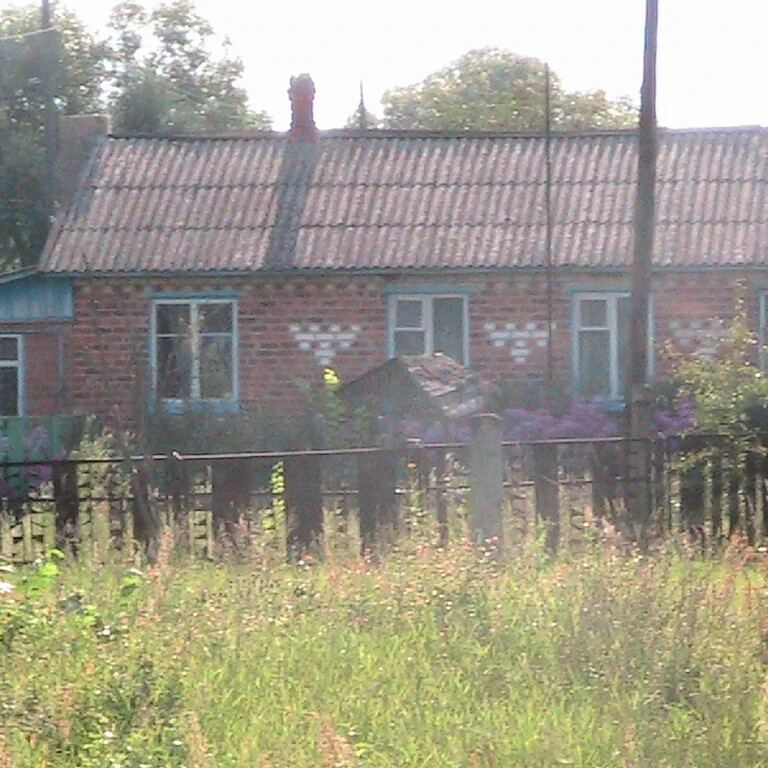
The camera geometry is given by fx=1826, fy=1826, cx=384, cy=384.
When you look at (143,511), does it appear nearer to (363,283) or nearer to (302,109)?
(363,283)

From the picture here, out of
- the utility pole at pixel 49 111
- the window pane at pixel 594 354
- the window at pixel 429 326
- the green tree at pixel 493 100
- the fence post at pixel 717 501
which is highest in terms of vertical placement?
the green tree at pixel 493 100

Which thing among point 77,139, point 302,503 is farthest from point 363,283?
point 302,503

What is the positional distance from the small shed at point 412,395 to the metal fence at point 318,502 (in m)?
6.91

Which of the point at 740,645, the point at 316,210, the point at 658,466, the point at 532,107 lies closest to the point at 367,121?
the point at 532,107

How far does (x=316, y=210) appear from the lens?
2380 centimetres

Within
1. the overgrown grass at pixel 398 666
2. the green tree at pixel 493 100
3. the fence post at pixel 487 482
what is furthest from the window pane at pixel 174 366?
the green tree at pixel 493 100

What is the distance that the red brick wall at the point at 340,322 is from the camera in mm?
22562

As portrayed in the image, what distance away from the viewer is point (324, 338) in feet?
75.0

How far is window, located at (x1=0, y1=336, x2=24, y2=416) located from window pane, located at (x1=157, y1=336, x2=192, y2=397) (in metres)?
1.84

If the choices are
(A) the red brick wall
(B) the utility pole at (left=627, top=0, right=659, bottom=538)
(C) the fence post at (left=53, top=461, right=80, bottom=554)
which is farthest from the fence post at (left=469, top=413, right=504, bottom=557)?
(A) the red brick wall

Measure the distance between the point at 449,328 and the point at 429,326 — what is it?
0.25 metres

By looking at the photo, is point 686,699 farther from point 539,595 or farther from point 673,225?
point 673,225

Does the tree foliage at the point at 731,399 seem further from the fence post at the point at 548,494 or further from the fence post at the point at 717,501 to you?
the fence post at the point at 548,494

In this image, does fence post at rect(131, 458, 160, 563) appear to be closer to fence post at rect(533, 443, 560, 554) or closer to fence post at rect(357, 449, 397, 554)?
fence post at rect(357, 449, 397, 554)
